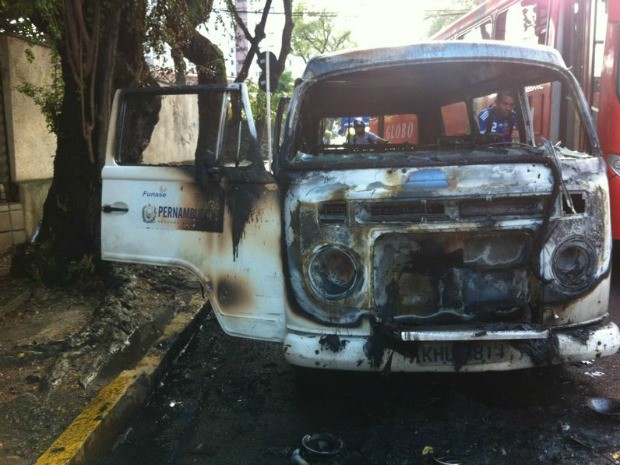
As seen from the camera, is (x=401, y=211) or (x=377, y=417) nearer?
(x=401, y=211)

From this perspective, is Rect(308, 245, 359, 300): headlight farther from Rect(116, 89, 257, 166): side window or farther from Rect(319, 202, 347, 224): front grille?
Rect(116, 89, 257, 166): side window

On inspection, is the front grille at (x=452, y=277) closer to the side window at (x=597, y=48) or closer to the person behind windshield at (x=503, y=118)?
the person behind windshield at (x=503, y=118)

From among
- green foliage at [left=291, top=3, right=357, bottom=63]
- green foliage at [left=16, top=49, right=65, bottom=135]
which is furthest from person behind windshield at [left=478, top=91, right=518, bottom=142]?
green foliage at [left=291, top=3, right=357, bottom=63]

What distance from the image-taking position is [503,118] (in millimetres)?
4500

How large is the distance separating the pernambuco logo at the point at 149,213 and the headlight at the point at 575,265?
7.44 feet

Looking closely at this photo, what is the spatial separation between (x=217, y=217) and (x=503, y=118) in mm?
2663

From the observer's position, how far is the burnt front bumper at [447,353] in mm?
2730

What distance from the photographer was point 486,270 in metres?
2.85

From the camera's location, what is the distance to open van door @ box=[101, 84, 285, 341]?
298cm

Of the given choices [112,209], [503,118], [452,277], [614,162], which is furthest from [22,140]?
[614,162]

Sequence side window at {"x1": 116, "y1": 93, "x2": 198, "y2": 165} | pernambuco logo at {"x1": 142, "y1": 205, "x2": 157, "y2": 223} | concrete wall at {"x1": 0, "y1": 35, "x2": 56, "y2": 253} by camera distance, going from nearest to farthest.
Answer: pernambuco logo at {"x1": 142, "y1": 205, "x2": 157, "y2": 223} < side window at {"x1": 116, "y1": 93, "x2": 198, "y2": 165} < concrete wall at {"x1": 0, "y1": 35, "x2": 56, "y2": 253}

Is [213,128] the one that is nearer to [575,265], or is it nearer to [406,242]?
[406,242]

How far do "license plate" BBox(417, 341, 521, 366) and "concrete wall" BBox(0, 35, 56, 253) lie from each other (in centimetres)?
538

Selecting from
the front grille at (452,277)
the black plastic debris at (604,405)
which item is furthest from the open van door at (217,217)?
the black plastic debris at (604,405)
